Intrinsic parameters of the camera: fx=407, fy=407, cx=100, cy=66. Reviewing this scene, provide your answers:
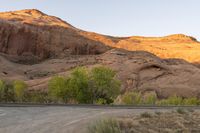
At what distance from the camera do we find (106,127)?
1150 cm

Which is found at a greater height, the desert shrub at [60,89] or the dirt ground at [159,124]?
the desert shrub at [60,89]

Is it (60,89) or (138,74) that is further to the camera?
(138,74)

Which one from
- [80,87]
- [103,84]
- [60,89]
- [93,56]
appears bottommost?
[60,89]

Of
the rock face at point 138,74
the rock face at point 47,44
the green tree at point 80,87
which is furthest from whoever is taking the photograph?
the rock face at point 47,44

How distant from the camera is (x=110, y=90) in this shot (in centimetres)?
4859

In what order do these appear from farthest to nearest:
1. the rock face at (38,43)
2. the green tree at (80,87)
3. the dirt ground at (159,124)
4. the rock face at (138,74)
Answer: the rock face at (38,43), the rock face at (138,74), the green tree at (80,87), the dirt ground at (159,124)

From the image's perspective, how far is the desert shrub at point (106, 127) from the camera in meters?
11.4

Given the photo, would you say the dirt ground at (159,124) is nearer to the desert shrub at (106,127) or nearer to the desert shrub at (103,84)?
the desert shrub at (106,127)

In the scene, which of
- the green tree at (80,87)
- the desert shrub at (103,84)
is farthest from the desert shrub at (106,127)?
the desert shrub at (103,84)

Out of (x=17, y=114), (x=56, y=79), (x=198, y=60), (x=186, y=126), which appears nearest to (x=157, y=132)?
(x=186, y=126)

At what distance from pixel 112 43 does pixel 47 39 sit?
19216mm

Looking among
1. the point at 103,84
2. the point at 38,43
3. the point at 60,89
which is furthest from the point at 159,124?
the point at 38,43

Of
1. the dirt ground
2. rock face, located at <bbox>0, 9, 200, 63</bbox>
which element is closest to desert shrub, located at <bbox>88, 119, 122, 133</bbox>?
the dirt ground

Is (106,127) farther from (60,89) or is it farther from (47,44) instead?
(47,44)
